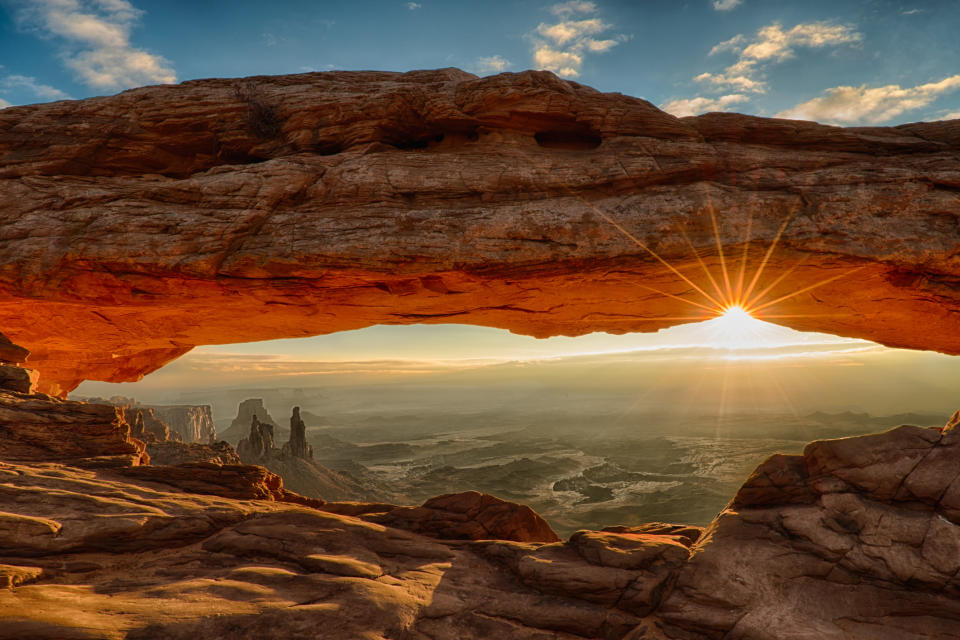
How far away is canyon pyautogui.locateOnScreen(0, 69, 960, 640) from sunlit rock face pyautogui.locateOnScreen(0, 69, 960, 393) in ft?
0.41

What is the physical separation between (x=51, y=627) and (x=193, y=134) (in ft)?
65.4

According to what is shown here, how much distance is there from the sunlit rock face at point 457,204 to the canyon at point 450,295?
12 centimetres

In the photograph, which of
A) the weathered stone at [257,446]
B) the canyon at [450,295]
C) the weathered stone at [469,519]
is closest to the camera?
the canyon at [450,295]

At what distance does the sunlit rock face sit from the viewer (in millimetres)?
17641

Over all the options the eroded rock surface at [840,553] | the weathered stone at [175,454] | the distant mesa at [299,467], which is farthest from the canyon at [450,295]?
the distant mesa at [299,467]

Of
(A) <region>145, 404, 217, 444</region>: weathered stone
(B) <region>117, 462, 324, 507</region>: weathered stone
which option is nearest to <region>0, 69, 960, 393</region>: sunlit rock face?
(B) <region>117, 462, 324, 507</region>: weathered stone

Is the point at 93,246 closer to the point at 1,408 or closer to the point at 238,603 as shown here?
the point at 1,408

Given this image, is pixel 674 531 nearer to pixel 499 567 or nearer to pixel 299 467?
pixel 499 567

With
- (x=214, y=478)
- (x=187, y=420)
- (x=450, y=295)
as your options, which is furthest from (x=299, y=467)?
(x=187, y=420)

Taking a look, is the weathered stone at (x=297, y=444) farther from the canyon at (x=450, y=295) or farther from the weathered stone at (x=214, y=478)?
the weathered stone at (x=214, y=478)

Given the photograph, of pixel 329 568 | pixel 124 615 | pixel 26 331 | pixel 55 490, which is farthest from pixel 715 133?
pixel 26 331

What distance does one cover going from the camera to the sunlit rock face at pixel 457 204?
17.6 m

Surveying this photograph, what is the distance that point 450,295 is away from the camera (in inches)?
829

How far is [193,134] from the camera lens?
69.3 feet
